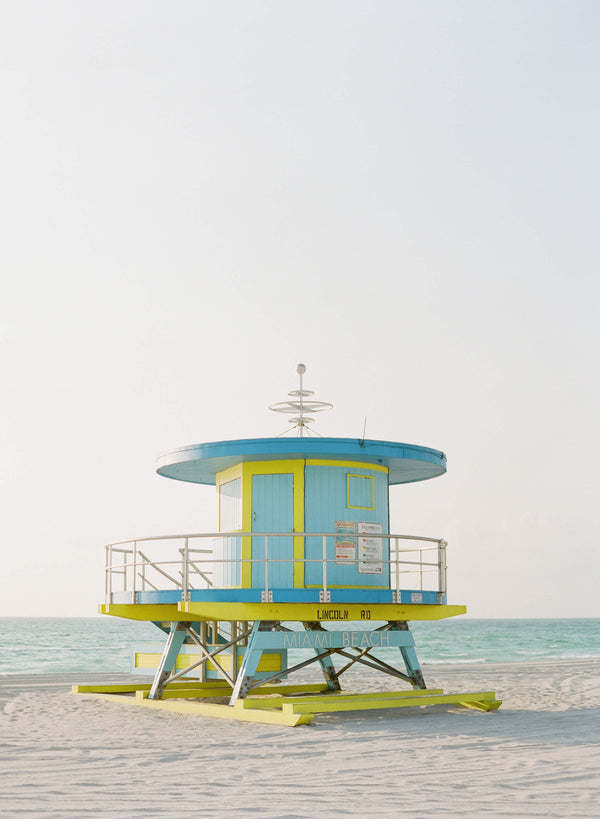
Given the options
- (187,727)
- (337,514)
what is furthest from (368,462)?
(187,727)

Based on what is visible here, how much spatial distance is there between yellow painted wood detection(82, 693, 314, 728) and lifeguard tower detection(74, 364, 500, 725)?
3 centimetres

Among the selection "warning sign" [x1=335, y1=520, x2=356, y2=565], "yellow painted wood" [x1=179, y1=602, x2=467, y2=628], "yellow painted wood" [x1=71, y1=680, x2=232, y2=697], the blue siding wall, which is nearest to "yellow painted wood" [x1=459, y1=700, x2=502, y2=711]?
"yellow painted wood" [x1=179, y1=602, x2=467, y2=628]

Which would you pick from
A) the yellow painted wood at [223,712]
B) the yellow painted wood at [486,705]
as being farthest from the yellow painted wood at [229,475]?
the yellow painted wood at [486,705]

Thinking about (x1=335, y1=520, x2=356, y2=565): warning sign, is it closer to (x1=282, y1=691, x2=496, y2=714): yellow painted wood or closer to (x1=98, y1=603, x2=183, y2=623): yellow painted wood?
(x1=282, y1=691, x2=496, y2=714): yellow painted wood

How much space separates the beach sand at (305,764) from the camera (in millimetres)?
8211

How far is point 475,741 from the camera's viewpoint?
11781 mm

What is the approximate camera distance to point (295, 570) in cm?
1587

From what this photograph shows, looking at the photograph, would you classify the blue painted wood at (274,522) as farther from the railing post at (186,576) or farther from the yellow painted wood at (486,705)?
the yellow painted wood at (486,705)

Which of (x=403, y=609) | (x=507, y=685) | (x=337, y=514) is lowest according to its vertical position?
(x=507, y=685)

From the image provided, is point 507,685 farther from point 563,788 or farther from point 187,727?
point 563,788

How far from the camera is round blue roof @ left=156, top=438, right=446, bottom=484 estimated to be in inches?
617

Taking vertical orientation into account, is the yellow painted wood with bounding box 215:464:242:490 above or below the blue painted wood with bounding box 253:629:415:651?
above

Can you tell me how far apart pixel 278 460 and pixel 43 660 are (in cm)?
4232

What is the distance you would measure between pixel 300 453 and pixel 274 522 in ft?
4.29
